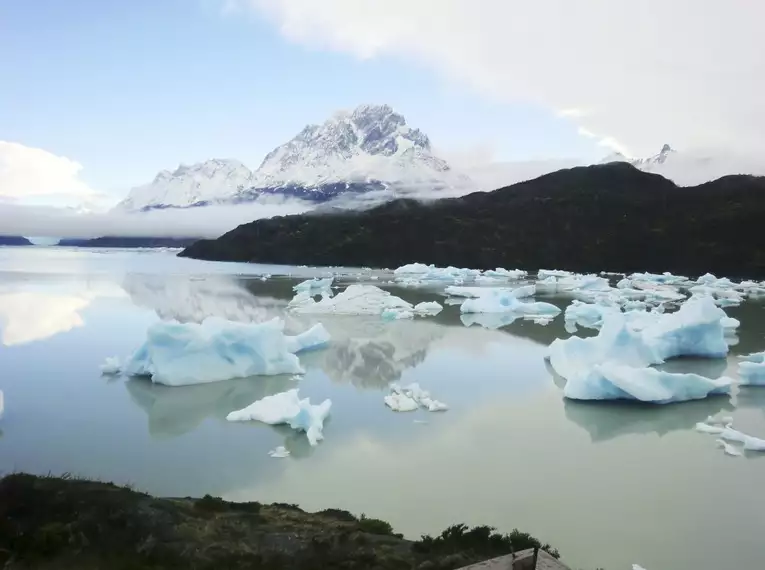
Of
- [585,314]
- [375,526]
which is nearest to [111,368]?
[375,526]

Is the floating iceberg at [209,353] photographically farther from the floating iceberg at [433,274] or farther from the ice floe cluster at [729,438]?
the floating iceberg at [433,274]

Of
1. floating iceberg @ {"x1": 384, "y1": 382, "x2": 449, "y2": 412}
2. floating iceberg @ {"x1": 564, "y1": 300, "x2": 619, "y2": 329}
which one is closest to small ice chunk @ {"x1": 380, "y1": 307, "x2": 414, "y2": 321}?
floating iceberg @ {"x1": 564, "y1": 300, "x2": 619, "y2": 329}

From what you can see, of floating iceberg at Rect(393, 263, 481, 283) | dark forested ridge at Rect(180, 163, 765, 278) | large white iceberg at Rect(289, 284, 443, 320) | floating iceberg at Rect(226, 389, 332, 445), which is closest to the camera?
floating iceberg at Rect(226, 389, 332, 445)

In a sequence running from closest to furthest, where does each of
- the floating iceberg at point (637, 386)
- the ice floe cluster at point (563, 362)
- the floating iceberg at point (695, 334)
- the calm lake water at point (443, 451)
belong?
the calm lake water at point (443, 451), the ice floe cluster at point (563, 362), the floating iceberg at point (637, 386), the floating iceberg at point (695, 334)

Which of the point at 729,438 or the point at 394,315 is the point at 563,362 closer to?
the point at 729,438

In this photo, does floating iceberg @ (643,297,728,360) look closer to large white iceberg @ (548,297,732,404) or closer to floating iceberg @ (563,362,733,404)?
large white iceberg @ (548,297,732,404)

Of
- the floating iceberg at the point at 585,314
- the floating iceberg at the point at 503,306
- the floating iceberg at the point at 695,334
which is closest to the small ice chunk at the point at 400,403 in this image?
the floating iceberg at the point at 695,334
